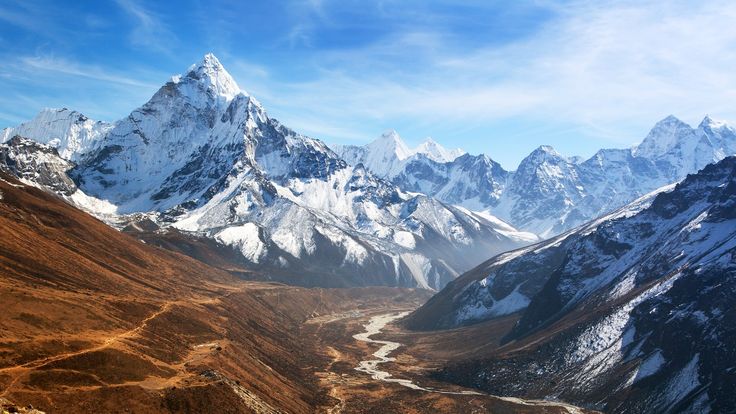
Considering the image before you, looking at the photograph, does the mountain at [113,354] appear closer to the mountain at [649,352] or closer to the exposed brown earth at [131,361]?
the exposed brown earth at [131,361]

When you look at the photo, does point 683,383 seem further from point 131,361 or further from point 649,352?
point 131,361

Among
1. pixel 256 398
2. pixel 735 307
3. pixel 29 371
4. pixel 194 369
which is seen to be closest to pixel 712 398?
pixel 735 307

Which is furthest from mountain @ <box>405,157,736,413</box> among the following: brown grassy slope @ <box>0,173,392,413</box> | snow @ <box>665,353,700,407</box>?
brown grassy slope @ <box>0,173,392,413</box>

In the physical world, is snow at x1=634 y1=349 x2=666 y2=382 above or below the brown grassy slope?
below

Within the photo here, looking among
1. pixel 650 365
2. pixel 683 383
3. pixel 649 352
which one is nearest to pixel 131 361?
pixel 683 383

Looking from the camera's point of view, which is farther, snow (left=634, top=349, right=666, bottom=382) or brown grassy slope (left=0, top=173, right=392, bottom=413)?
snow (left=634, top=349, right=666, bottom=382)

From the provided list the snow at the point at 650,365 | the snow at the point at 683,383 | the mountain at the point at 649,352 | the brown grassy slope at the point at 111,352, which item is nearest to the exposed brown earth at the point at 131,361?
the brown grassy slope at the point at 111,352

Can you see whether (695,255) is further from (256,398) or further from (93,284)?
(93,284)

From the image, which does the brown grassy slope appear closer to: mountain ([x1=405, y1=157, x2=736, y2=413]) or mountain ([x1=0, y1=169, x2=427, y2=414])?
mountain ([x1=0, y1=169, x2=427, y2=414])

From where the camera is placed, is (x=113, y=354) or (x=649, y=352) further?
(x=649, y=352)

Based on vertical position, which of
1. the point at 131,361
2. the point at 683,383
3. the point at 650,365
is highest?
the point at 131,361

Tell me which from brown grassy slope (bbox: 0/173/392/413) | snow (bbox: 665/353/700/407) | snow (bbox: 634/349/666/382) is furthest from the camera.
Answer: snow (bbox: 634/349/666/382)
